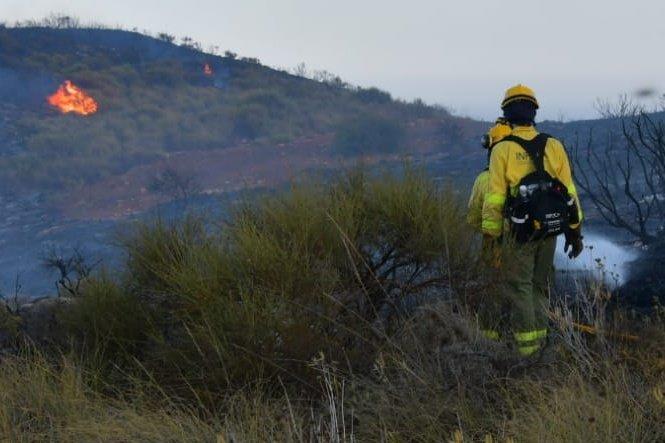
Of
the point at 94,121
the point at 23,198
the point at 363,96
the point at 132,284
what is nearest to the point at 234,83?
the point at 363,96

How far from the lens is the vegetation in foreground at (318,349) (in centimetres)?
340

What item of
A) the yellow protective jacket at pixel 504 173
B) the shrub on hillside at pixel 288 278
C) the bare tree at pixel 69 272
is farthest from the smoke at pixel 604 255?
the bare tree at pixel 69 272

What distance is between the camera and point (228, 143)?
34469 mm

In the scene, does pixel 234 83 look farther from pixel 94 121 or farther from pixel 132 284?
pixel 132 284

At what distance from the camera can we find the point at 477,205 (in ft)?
17.6

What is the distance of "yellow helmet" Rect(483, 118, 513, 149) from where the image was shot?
17.3 ft

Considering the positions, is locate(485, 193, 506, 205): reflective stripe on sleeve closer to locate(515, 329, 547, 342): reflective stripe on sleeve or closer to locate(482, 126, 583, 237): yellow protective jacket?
locate(482, 126, 583, 237): yellow protective jacket

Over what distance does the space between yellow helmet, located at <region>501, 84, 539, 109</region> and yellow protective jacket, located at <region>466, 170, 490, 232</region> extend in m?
0.54

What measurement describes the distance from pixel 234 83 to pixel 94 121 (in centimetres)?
1319

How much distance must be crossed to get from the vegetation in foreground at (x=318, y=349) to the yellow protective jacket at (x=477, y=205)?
0.37 feet

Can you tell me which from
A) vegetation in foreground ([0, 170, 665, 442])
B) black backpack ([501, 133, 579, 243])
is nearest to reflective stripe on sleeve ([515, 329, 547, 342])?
vegetation in foreground ([0, 170, 665, 442])

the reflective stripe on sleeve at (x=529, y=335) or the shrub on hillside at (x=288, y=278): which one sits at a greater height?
the shrub on hillside at (x=288, y=278)

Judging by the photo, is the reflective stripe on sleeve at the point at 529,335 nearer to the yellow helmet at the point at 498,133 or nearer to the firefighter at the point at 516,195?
the firefighter at the point at 516,195

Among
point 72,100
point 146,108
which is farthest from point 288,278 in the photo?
point 72,100
